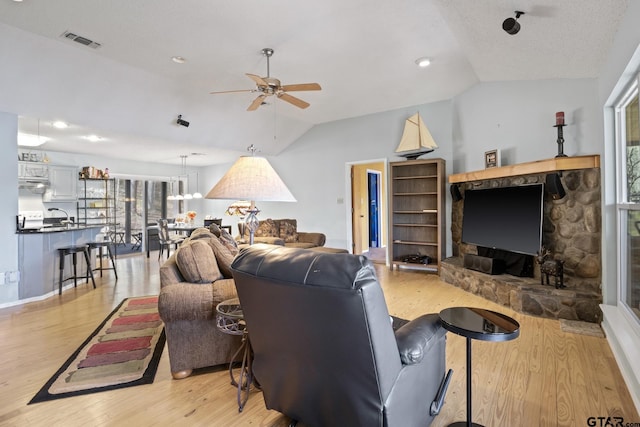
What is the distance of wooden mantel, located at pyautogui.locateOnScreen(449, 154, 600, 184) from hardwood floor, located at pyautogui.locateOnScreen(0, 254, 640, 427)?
1574 millimetres

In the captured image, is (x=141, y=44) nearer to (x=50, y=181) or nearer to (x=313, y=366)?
(x=313, y=366)

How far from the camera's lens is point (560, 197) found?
3.53 meters

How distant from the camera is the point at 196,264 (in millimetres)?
2344

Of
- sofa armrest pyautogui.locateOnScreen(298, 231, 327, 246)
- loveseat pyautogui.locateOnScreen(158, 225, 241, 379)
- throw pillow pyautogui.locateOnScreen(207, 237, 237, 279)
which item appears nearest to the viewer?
loveseat pyautogui.locateOnScreen(158, 225, 241, 379)

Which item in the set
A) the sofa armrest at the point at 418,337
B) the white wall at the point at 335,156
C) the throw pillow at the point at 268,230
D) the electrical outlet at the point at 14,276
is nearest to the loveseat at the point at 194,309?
the sofa armrest at the point at 418,337

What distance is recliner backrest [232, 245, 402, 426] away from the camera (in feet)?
3.79

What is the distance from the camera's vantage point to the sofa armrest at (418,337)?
1365 mm

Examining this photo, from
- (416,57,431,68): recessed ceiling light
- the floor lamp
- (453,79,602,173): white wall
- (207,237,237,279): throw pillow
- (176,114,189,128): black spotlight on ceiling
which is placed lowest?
(207,237,237,279): throw pillow

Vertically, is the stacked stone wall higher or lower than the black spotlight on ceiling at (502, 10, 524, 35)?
lower

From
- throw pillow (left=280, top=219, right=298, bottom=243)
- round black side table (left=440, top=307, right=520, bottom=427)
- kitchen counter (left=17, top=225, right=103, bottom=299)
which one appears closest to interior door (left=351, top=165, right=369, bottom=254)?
throw pillow (left=280, top=219, right=298, bottom=243)

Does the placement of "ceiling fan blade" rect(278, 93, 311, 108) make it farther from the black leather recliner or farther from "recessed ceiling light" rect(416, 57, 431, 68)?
the black leather recliner

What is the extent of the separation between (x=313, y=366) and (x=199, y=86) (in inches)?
187

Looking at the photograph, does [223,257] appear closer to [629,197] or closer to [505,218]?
[629,197]

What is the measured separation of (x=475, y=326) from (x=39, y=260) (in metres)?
5.08
